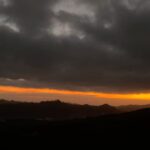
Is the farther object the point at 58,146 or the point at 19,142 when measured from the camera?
the point at 19,142

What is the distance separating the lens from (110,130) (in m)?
194

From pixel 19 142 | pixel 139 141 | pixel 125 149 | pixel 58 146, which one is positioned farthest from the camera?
A: pixel 19 142

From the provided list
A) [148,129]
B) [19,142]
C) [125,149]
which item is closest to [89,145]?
[125,149]

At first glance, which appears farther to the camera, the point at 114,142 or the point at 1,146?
the point at 1,146

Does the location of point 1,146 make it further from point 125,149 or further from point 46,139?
point 125,149

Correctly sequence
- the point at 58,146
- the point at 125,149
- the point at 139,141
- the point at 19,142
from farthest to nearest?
the point at 19,142, the point at 58,146, the point at 139,141, the point at 125,149

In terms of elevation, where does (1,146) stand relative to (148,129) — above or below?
below

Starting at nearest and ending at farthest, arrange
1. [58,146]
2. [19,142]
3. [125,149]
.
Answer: [125,149] < [58,146] < [19,142]

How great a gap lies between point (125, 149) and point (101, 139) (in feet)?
95.4

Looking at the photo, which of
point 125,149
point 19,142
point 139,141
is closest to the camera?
point 125,149

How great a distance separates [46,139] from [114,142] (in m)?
47.8

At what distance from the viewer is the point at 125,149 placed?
148 m

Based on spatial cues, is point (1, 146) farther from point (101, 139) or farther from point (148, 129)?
point (148, 129)

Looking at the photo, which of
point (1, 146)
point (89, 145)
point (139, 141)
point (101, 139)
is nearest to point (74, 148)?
point (89, 145)
